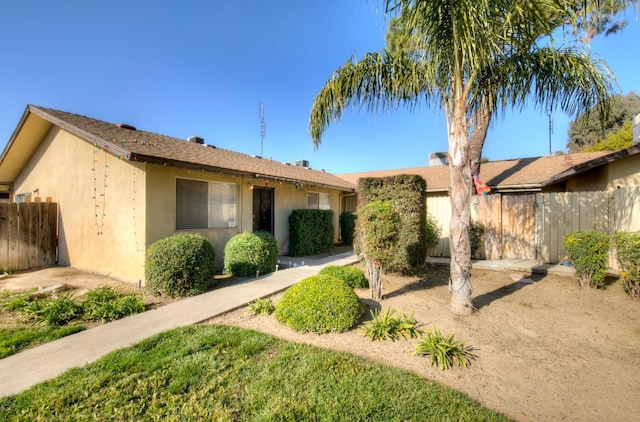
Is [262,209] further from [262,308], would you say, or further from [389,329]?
[389,329]

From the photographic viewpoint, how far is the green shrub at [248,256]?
290 inches

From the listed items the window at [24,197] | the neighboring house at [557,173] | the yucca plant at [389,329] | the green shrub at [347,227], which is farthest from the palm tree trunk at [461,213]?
the window at [24,197]

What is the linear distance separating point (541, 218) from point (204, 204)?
10776mm

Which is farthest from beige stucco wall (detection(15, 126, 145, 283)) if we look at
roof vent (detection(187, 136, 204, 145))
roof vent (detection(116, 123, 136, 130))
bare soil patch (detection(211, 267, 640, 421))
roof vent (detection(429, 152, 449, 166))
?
roof vent (detection(429, 152, 449, 166))

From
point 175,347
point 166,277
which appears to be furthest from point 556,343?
point 166,277

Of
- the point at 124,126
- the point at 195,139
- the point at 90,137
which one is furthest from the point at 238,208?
the point at 195,139

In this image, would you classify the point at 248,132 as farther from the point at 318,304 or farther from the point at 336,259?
the point at 318,304

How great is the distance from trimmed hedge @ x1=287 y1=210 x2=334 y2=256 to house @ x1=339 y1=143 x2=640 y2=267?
4.61m

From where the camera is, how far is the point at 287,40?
34.9ft

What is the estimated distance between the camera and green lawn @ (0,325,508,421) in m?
2.35

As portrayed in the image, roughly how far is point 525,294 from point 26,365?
829 centimetres

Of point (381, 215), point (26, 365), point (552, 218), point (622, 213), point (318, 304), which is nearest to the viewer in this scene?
point (26, 365)

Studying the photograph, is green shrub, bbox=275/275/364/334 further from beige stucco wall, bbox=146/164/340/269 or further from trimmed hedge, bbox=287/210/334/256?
trimmed hedge, bbox=287/210/334/256

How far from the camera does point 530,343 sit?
371 cm
